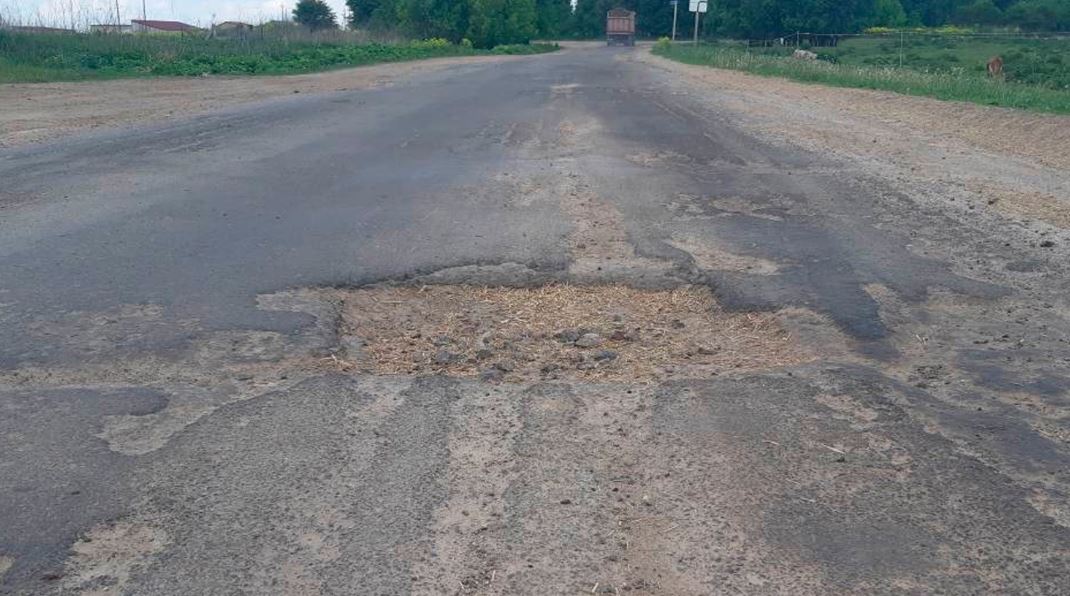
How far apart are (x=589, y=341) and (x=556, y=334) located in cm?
25

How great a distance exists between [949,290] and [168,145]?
10.3 metres

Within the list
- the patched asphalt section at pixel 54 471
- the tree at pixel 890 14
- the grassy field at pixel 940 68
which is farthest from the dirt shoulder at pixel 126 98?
the tree at pixel 890 14

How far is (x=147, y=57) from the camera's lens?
3306 cm

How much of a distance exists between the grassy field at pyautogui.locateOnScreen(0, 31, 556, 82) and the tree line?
32849 millimetres

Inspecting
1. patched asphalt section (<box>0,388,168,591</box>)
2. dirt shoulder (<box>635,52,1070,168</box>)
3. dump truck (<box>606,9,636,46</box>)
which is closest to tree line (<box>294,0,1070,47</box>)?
dump truck (<box>606,9,636,46</box>)

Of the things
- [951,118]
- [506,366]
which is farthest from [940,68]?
[506,366]

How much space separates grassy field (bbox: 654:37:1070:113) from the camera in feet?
70.5

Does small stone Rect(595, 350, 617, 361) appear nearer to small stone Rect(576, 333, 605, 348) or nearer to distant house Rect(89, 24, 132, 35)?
small stone Rect(576, 333, 605, 348)

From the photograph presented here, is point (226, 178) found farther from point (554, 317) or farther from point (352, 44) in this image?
point (352, 44)

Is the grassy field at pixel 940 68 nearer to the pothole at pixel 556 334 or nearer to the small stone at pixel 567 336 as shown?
the pothole at pixel 556 334

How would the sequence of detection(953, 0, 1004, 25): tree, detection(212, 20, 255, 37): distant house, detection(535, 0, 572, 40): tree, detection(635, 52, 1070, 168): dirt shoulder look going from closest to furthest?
detection(635, 52, 1070, 168): dirt shoulder, detection(212, 20, 255, 37): distant house, detection(953, 0, 1004, 25): tree, detection(535, 0, 572, 40): tree

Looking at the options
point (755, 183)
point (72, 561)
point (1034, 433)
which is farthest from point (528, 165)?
point (72, 561)

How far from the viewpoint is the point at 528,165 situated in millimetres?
12234

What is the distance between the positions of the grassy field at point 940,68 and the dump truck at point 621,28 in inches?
887
